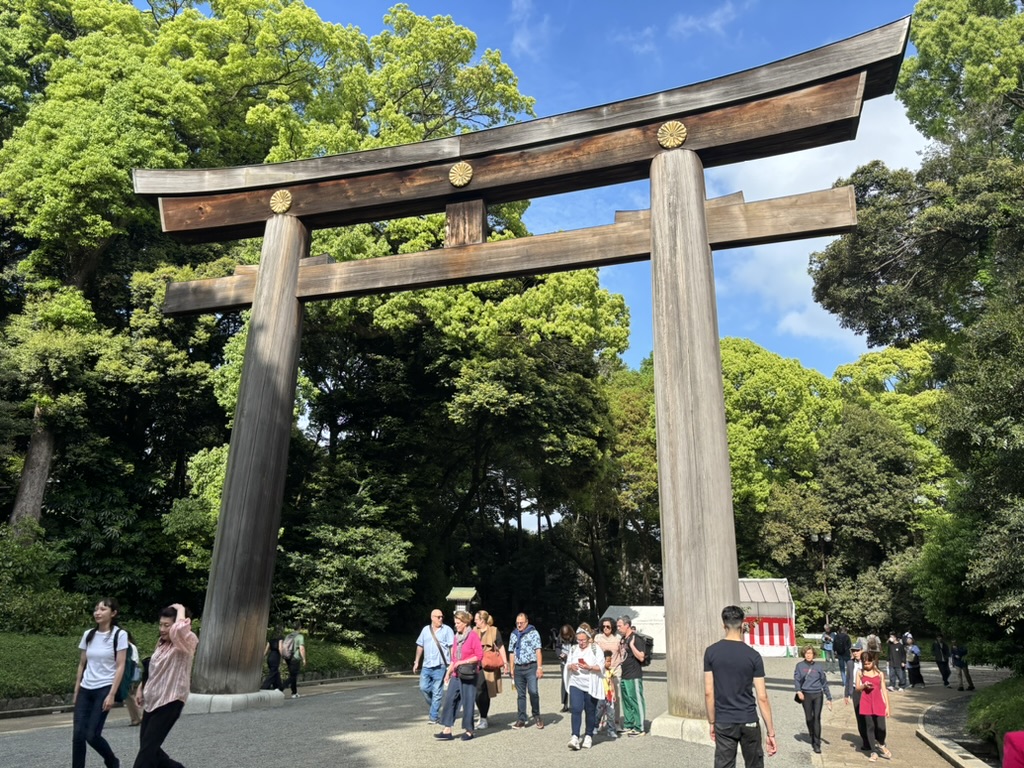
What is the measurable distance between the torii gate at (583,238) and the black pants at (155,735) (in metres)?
4.55

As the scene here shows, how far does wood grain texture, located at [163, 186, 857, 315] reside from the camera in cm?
785

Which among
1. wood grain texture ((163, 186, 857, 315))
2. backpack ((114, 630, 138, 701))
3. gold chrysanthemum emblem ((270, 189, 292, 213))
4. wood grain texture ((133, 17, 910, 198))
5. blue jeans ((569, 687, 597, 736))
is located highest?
→ wood grain texture ((133, 17, 910, 198))

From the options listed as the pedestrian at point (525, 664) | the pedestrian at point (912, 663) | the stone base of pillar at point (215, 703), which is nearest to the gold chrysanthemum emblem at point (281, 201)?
the stone base of pillar at point (215, 703)

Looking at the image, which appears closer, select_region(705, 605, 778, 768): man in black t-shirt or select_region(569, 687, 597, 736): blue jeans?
select_region(705, 605, 778, 768): man in black t-shirt

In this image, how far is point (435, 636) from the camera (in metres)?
7.41

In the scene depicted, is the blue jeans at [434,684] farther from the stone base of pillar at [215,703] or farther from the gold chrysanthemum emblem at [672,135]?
the gold chrysanthemum emblem at [672,135]

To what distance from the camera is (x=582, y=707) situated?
6.96 meters

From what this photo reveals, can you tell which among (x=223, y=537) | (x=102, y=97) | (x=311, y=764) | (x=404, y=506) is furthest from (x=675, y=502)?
(x=102, y=97)

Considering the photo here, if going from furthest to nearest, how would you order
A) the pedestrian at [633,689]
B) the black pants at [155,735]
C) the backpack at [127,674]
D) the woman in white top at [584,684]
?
the pedestrian at [633,689] → the woman in white top at [584,684] → the backpack at [127,674] → the black pants at [155,735]

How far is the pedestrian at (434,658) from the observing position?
24.3 feet

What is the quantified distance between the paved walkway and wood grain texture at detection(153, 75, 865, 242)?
21.5ft

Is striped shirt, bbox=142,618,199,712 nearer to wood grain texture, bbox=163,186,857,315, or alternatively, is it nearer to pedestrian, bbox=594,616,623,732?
pedestrian, bbox=594,616,623,732

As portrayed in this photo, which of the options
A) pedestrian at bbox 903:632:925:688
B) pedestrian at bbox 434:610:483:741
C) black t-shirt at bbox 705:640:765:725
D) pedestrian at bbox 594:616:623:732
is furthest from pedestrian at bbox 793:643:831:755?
pedestrian at bbox 903:632:925:688

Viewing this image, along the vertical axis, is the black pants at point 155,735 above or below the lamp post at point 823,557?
below
